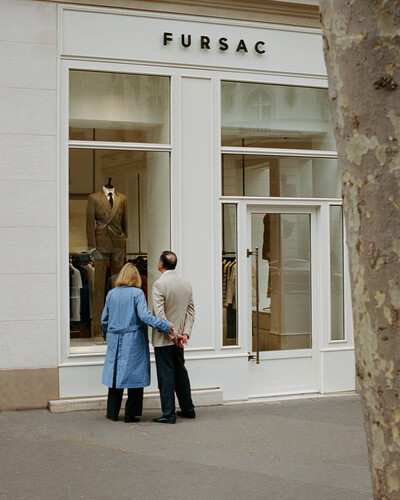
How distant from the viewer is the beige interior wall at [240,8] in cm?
1014

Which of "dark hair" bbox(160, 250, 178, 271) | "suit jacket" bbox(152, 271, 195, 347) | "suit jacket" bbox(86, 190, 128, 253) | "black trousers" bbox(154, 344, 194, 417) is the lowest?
"black trousers" bbox(154, 344, 194, 417)

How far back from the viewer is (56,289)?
980 cm

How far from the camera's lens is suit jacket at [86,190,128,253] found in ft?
33.6

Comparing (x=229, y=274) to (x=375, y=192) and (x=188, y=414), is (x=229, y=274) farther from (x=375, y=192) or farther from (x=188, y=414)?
(x=375, y=192)

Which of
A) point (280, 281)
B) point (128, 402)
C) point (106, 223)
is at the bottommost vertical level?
point (128, 402)

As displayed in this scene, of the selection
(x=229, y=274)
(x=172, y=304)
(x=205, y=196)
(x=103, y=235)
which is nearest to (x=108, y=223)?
(x=103, y=235)

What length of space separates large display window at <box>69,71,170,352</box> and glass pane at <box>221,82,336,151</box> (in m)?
0.93

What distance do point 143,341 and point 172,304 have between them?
1.86ft

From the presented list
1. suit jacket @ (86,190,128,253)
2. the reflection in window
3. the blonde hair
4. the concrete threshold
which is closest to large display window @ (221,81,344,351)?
the reflection in window

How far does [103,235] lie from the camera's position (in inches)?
408

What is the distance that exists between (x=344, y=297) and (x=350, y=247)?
892cm

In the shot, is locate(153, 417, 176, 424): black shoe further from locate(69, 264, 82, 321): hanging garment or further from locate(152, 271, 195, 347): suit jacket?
locate(69, 264, 82, 321): hanging garment

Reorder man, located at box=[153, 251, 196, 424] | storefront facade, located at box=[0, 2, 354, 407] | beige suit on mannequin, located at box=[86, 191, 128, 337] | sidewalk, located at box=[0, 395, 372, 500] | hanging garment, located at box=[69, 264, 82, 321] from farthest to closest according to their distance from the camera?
beige suit on mannequin, located at box=[86, 191, 128, 337], hanging garment, located at box=[69, 264, 82, 321], storefront facade, located at box=[0, 2, 354, 407], man, located at box=[153, 251, 196, 424], sidewalk, located at box=[0, 395, 372, 500]

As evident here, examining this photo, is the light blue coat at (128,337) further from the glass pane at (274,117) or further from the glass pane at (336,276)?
the glass pane at (336,276)
